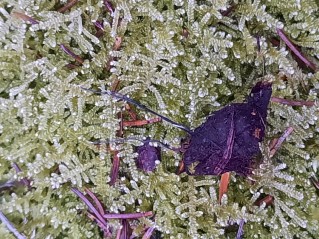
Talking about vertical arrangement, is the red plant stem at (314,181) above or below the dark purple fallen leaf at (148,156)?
above

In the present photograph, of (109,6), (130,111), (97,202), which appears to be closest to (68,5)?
(109,6)

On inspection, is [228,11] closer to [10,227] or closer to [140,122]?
[140,122]

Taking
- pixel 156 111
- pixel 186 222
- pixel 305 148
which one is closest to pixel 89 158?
pixel 156 111

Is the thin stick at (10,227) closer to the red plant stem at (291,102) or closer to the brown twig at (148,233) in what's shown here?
the brown twig at (148,233)

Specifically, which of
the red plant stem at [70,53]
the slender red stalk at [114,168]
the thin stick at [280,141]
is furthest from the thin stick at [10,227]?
the thin stick at [280,141]

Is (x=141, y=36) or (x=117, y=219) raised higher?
(x=141, y=36)

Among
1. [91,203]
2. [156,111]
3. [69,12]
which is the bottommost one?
[91,203]

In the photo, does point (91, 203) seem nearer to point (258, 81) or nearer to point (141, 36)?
point (141, 36)
